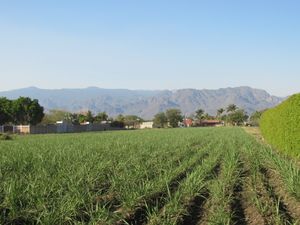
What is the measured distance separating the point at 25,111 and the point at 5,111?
5044mm

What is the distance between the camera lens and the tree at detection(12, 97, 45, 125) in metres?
101

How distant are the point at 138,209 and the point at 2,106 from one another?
3756 inches

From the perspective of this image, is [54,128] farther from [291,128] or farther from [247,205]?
[247,205]

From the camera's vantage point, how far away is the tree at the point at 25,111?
10100 centimetres

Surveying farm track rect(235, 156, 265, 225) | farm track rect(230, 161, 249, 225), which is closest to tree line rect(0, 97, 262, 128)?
farm track rect(230, 161, 249, 225)

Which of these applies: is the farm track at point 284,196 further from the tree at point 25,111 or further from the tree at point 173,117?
the tree at point 173,117

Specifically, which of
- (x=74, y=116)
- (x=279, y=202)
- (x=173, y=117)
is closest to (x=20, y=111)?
(x=74, y=116)

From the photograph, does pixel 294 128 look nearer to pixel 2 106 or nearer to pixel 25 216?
pixel 25 216

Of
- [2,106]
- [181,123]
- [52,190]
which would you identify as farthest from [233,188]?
[181,123]

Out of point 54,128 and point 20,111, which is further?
point 20,111

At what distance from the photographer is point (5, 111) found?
324 feet

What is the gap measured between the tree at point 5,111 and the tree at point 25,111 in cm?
88

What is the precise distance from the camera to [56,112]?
16675 centimetres

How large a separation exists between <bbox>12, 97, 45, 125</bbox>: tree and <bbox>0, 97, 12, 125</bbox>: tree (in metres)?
0.88
